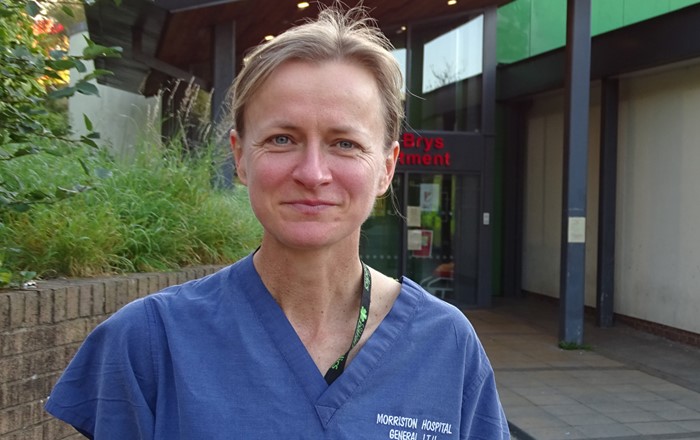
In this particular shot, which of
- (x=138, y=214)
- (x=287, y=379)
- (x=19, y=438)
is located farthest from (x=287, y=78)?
(x=138, y=214)

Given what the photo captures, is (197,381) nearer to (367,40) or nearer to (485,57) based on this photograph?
(367,40)

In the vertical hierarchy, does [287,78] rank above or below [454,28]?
below

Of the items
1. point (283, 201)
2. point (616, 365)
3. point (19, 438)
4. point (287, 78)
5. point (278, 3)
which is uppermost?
point (278, 3)

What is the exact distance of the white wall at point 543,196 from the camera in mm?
15234

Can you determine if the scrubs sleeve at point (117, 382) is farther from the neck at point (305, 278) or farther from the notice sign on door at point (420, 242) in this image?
the notice sign on door at point (420, 242)

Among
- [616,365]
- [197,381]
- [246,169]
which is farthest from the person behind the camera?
[616,365]

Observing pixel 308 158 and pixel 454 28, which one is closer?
pixel 308 158

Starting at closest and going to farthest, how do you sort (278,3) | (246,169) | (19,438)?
(246,169), (19,438), (278,3)

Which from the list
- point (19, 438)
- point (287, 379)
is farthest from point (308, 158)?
point (19, 438)

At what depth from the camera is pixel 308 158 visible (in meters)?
1.41

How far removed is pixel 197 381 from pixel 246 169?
0.41 meters

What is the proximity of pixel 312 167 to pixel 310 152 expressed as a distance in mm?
30

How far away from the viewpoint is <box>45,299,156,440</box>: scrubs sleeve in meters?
1.37

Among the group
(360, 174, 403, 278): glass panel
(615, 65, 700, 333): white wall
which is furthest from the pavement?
(360, 174, 403, 278): glass panel
